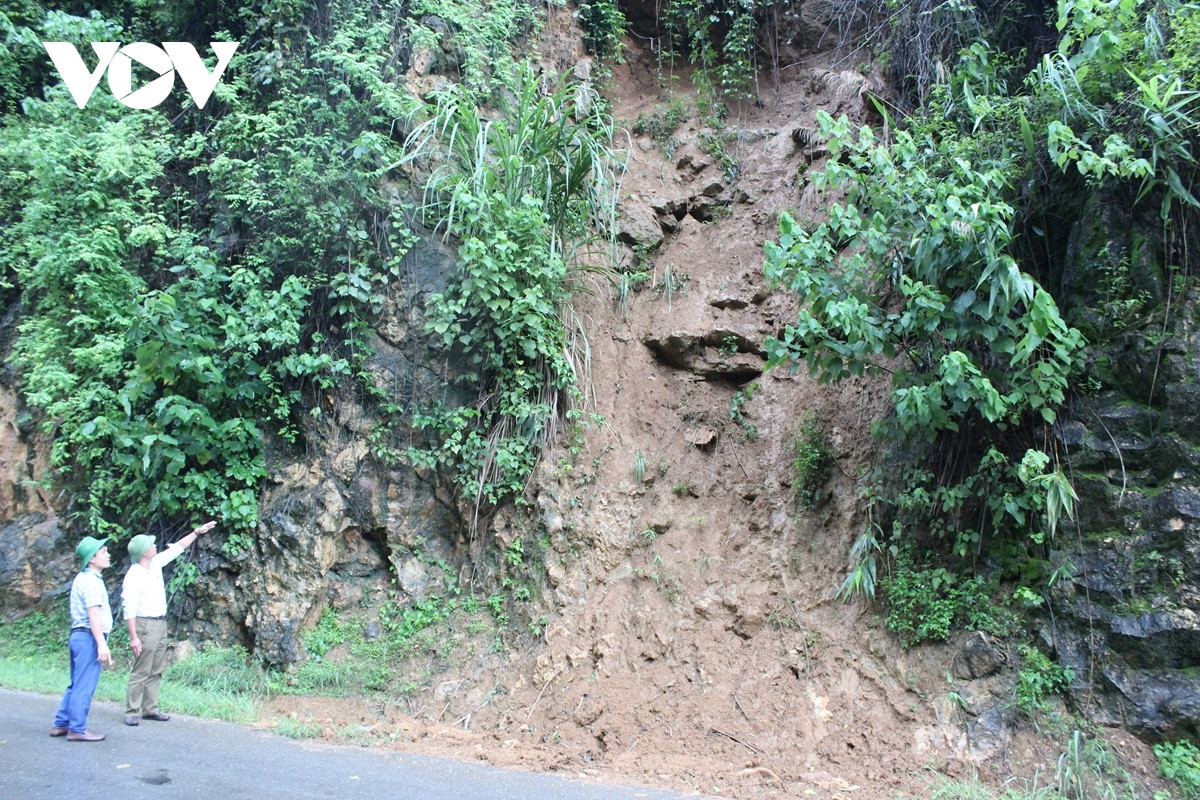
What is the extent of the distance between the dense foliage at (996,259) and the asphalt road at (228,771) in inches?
118

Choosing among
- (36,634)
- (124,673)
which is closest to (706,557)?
(124,673)

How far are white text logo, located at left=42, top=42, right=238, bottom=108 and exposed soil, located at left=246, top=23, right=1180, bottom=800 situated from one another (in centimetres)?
497

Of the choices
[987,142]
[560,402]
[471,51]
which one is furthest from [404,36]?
[987,142]

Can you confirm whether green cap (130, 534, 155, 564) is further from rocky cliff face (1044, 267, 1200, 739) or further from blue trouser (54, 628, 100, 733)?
rocky cliff face (1044, 267, 1200, 739)

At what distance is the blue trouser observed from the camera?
4.98 m

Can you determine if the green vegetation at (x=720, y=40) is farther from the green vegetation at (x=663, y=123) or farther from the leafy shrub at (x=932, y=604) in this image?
Answer: the leafy shrub at (x=932, y=604)

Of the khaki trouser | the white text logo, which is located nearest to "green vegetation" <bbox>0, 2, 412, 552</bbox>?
the white text logo

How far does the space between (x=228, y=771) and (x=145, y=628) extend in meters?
1.51

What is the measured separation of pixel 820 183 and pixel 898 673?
356 cm

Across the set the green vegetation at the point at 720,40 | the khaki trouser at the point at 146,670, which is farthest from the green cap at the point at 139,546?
the green vegetation at the point at 720,40

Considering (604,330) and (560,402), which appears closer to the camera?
(560,402)

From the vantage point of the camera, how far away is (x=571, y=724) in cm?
566

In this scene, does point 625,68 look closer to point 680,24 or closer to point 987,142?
point 680,24

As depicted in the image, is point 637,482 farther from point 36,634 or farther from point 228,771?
point 36,634
